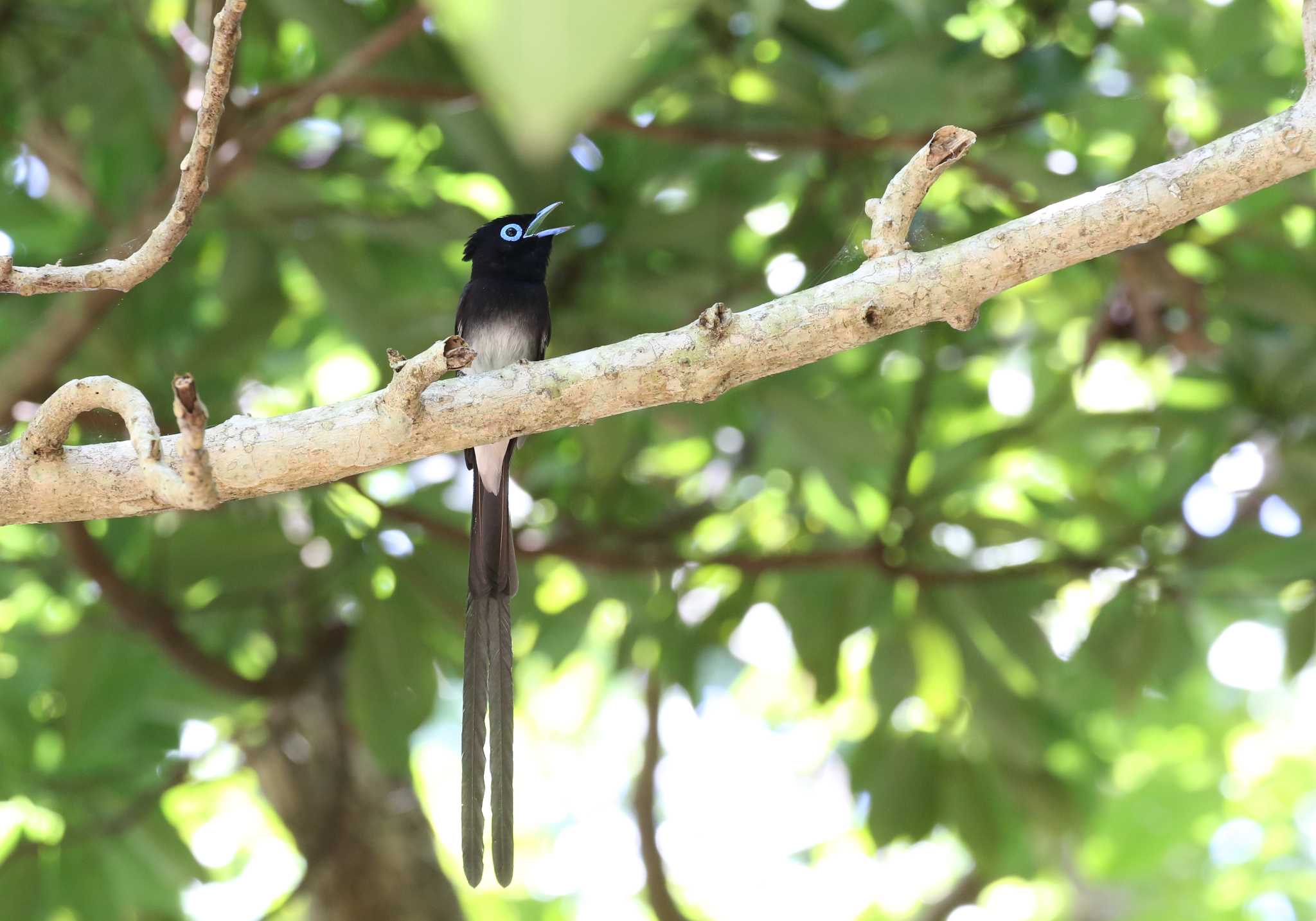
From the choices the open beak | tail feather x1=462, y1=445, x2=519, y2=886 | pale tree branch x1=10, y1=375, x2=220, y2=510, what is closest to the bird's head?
the open beak

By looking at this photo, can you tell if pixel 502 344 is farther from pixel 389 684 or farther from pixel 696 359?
pixel 696 359

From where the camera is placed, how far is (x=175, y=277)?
4.35m

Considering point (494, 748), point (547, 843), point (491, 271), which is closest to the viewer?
point (494, 748)

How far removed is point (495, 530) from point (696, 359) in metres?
1.57

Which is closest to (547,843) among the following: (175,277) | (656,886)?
(656,886)

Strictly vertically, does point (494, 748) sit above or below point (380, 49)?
below

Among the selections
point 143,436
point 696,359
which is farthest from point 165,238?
point 696,359

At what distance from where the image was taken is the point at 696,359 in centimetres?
219

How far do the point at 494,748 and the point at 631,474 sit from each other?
6.51 feet

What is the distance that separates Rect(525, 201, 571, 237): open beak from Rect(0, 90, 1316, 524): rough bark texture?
163 centimetres

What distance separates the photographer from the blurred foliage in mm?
3881

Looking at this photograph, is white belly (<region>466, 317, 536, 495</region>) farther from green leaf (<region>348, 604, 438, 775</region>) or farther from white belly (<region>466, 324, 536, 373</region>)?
green leaf (<region>348, 604, 438, 775</region>)

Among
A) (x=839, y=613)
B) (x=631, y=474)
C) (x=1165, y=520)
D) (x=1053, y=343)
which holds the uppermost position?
(x=631, y=474)

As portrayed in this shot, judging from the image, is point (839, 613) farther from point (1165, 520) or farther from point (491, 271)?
point (491, 271)
